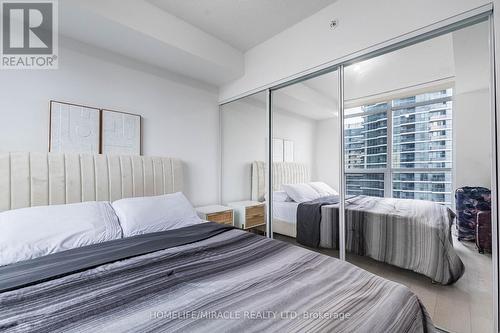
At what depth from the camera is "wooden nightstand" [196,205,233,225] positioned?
9.49 feet

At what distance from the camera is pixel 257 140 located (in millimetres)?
3057

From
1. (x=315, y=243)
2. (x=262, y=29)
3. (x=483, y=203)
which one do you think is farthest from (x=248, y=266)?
(x=262, y=29)

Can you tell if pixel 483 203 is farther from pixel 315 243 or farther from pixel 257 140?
pixel 257 140

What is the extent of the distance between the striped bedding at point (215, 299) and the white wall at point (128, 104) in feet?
5.38

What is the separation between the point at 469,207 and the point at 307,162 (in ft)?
4.48

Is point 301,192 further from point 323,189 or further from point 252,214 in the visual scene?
point 252,214

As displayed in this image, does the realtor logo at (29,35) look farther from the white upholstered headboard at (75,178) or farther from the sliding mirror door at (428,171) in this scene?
the sliding mirror door at (428,171)

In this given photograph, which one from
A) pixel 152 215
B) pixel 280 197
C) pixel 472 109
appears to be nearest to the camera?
pixel 472 109

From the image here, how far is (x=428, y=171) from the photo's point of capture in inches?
69.0

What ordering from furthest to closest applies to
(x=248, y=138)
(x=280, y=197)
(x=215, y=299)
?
(x=248, y=138), (x=280, y=197), (x=215, y=299)

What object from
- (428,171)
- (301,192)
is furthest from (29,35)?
(428,171)

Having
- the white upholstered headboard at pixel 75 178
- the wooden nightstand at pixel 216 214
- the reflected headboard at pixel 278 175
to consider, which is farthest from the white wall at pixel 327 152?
the white upholstered headboard at pixel 75 178

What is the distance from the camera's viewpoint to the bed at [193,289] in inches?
33.4

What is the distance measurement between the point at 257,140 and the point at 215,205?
1177 millimetres
